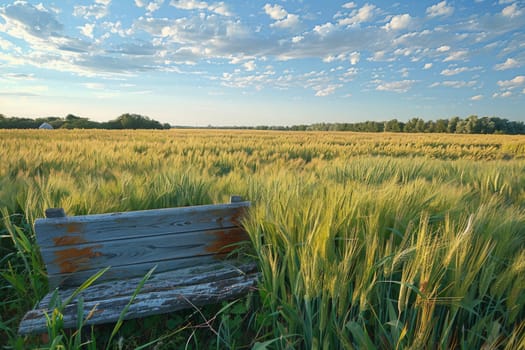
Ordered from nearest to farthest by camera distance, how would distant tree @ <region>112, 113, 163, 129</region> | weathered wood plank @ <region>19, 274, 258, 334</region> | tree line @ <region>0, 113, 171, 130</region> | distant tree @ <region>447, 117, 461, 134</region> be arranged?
weathered wood plank @ <region>19, 274, 258, 334</region>
tree line @ <region>0, 113, 171, 130</region>
distant tree @ <region>112, 113, 163, 129</region>
distant tree @ <region>447, 117, 461, 134</region>

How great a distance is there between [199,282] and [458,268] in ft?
3.82

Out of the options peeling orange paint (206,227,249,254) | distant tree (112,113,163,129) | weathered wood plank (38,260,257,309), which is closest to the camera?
weathered wood plank (38,260,257,309)

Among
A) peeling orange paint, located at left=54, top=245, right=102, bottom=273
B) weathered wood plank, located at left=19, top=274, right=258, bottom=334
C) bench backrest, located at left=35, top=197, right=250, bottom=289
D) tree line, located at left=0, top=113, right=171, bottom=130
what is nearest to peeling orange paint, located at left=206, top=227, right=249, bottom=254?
bench backrest, located at left=35, top=197, right=250, bottom=289

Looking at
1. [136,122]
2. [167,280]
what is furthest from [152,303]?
[136,122]

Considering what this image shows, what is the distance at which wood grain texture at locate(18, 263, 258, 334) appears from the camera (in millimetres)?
1190

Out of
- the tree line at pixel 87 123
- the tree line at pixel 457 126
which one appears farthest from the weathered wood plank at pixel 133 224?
the tree line at pixel 457 126

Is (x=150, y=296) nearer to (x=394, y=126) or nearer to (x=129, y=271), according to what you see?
(x=129, y=271)

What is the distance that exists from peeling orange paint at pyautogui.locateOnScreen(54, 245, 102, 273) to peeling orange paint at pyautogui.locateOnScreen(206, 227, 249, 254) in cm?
65

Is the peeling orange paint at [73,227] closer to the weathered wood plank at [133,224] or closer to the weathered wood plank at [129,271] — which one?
the weathered wood plank at [133,224]

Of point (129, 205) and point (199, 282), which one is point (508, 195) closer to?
point (199, 282)

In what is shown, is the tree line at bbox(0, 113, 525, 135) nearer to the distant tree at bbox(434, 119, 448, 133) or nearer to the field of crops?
the distant tree at bbox(434, 119, 448, 133)

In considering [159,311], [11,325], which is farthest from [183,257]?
[11,325]

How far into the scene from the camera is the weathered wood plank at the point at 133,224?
1.46 m

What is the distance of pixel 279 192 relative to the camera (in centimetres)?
183
